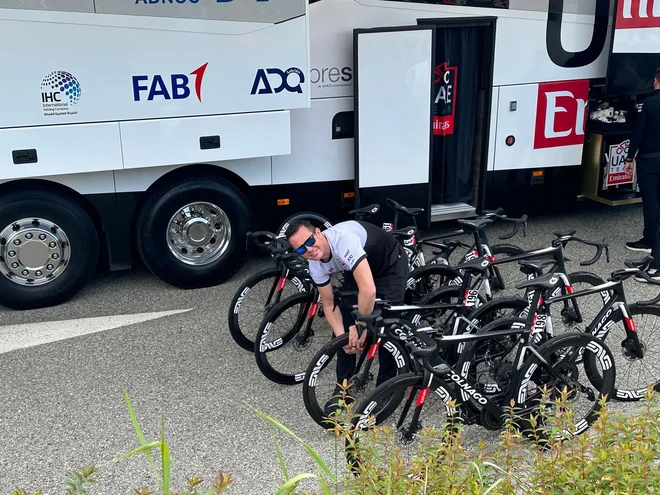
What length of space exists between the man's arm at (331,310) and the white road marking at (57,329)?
2072 millimetres

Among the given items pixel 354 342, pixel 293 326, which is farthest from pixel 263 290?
pixel 354 342

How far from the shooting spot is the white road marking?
6367mm

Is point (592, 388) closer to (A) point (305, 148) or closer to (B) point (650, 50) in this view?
(A) point (305, 148)

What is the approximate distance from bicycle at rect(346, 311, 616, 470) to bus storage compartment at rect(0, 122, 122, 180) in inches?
116

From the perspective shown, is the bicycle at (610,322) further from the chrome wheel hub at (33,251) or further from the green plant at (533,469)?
the chrome wheel hub at (33,251)

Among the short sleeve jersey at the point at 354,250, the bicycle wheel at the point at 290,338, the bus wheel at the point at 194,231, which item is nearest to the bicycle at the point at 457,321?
the short sleeve jersey at the point at 354,250

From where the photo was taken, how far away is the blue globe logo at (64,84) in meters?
6.30

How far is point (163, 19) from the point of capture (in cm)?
649

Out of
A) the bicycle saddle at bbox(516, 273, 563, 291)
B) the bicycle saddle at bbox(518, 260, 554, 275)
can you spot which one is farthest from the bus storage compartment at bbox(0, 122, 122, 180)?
the bicycle saddle at bbox(516, 273, 563, 291)

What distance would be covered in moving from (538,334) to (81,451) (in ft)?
9.51

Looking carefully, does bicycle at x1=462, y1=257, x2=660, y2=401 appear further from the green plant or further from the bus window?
the bus window

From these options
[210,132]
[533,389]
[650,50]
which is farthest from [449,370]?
[650,50]

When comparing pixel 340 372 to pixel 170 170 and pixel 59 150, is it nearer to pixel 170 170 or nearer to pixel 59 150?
pixel 170 170

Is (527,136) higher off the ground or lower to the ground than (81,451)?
higher
